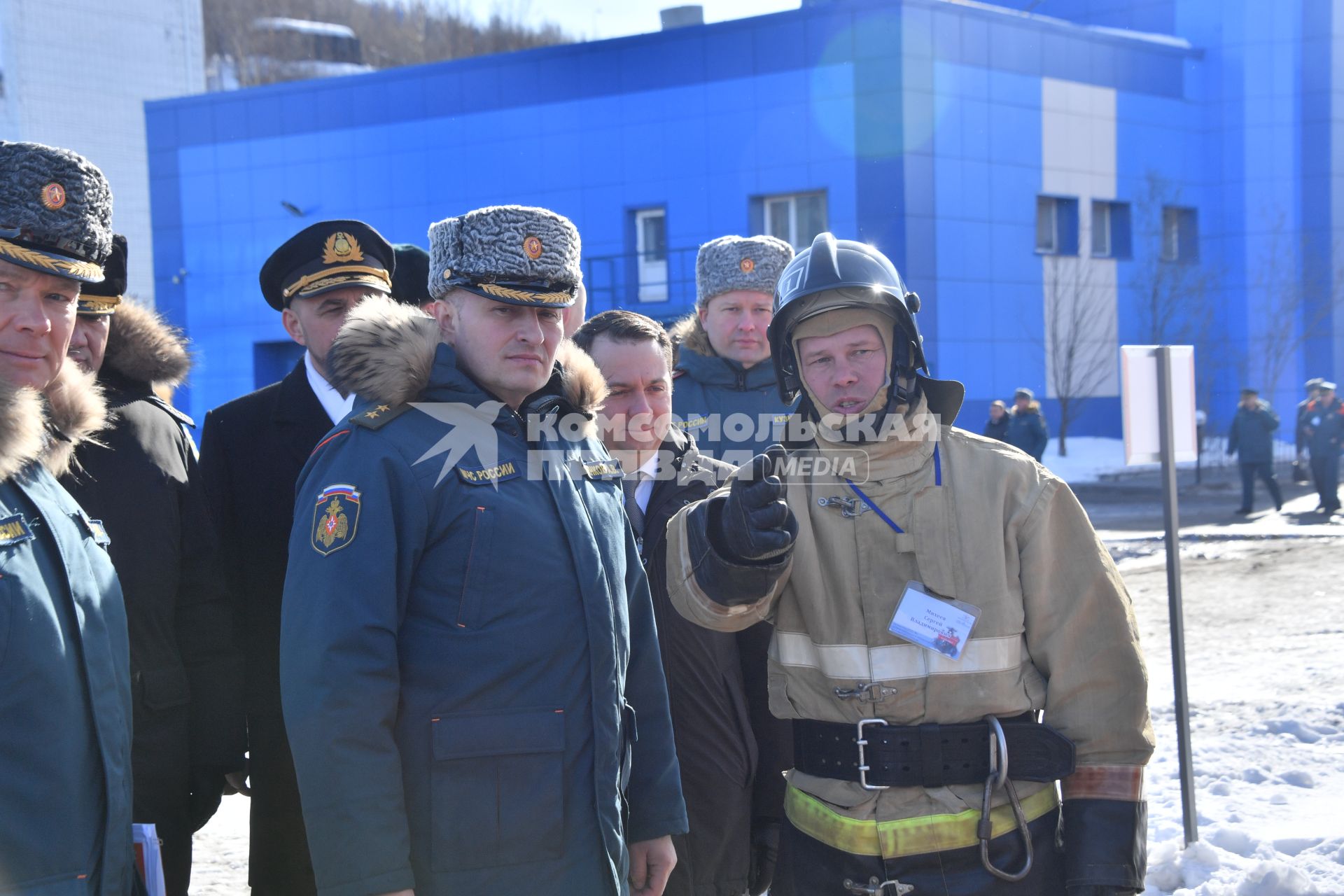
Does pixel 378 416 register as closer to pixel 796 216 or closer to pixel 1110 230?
pixel 796 216

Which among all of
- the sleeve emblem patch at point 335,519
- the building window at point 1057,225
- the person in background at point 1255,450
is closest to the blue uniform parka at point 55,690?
the sleeve emblem patch at point 335,519

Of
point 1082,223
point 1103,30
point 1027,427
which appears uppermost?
point 1103,30

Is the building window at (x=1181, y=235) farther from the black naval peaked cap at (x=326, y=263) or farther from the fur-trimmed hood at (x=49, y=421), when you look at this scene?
the fur-trimmed hood at (x=49, y=421)

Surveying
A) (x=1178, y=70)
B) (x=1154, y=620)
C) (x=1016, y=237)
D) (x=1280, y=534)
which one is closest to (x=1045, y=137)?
(x=1016, y=237)

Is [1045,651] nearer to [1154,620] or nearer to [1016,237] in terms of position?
[1154,620]

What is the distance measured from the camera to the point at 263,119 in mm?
25578

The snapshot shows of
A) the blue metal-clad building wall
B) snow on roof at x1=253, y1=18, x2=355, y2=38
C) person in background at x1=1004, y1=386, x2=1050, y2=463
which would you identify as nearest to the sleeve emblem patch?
person in background at x1=1004, y1=386, x2=1050, y2=463

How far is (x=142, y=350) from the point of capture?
11.5 feet

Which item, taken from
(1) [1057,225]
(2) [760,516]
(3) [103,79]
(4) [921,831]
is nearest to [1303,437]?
(1) [1057,225]

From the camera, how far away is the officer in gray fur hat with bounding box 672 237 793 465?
14.9 feet

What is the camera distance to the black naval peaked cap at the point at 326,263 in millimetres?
3684

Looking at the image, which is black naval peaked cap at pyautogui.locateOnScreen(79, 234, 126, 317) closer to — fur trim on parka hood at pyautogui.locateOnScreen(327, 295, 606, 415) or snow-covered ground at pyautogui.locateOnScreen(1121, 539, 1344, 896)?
fur trim on parka hood at pyautogui.locateOnScreen(327, 295, 606, 415)

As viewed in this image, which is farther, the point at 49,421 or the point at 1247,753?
the point at 1247,753

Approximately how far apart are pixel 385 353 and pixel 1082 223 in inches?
930
